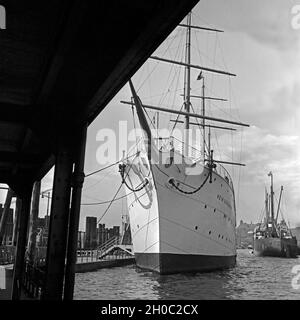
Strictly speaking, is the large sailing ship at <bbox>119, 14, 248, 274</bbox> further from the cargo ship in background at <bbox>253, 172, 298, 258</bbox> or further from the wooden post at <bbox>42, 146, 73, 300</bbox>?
the cargo ship in background at <bbox>253, 172, 298, 258</bbox>

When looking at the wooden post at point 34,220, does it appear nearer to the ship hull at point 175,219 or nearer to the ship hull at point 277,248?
the ship hull at point 175,219

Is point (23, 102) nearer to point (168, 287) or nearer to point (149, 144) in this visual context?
point (168, 287)

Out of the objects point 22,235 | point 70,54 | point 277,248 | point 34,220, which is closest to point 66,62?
point 70,54

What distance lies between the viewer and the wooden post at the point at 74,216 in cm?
447

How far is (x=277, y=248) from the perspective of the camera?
290ft

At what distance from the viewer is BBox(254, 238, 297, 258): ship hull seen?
88.3 meters

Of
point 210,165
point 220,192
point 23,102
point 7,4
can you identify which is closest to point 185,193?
point 210,165

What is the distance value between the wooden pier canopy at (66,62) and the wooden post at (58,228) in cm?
1

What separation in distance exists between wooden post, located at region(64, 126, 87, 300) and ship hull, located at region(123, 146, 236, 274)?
74.0 feet

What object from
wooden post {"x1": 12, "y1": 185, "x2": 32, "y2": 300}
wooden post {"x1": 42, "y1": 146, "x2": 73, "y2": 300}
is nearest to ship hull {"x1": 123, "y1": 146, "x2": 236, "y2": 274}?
wooden post {"x1": 12, "y1": 185, "x2": 32, "y2": 300}

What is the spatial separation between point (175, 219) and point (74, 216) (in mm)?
23458

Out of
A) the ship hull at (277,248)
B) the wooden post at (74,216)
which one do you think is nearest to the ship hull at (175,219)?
the wooden post at (74,216)

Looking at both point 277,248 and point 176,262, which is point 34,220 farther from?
point 277,248
